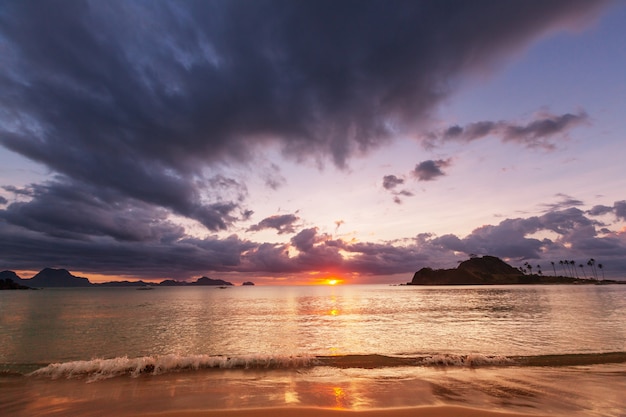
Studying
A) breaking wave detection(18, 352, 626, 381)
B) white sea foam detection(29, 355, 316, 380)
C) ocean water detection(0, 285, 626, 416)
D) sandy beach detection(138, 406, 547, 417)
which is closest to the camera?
sandy beach detection(138, 406, 547, 417)

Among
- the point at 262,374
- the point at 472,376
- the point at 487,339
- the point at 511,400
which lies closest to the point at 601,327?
the point at 487,339

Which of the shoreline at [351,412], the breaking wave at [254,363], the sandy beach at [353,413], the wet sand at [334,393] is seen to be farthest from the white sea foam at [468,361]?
the sandy beach at [353,413]

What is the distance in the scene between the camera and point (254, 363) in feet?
64.3


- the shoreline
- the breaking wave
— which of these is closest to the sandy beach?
the shoreline

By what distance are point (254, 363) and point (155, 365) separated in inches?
235

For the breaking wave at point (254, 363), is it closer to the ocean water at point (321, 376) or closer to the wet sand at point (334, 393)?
the ocean water at point (321, 376)

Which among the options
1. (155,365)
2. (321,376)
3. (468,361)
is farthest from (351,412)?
(155,365)

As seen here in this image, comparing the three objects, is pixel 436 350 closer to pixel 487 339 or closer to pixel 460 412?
pixel 487 339

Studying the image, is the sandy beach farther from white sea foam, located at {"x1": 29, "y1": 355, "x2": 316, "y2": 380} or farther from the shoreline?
white sea foam, located at {"x1": 29, "y1": 355, "x2": 316, "y2": 380}

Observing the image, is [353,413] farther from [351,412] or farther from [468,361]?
[468,361]

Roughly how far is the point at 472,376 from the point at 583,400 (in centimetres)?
503

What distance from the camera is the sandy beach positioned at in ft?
36.2

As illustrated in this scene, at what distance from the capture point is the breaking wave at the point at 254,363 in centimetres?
1823

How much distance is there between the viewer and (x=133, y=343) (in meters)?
33.6
